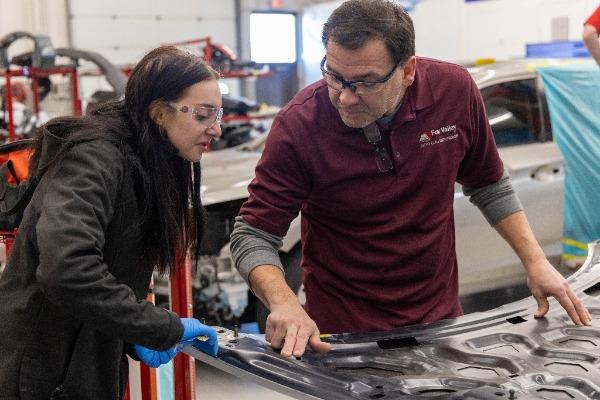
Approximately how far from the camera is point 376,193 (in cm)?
224

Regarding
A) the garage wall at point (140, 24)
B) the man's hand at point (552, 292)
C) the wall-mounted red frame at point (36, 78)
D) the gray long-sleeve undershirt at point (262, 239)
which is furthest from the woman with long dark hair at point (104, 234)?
the garage wall at point (140, 24)

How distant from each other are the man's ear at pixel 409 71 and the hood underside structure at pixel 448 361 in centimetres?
63

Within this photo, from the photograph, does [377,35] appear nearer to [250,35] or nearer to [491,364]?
[491,364]

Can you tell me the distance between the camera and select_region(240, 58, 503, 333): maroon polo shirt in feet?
7.27

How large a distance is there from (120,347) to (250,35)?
1258 centimetres

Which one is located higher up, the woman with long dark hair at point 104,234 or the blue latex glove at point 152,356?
the woman with long dark hair at point 104,234

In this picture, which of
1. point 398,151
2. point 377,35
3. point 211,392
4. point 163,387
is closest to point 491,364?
point 398,151

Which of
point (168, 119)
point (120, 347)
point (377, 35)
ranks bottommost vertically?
point (120, 347)

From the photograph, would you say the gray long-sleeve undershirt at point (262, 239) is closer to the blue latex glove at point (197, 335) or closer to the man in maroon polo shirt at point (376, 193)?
the man in maroon polo shirt at point (376, 193)

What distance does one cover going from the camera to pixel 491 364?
2.05 metres

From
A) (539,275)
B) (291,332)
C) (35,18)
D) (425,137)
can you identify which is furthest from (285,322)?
(35,18)

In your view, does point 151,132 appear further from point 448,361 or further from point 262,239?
point 448,361

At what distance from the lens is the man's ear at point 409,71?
85.0 inches

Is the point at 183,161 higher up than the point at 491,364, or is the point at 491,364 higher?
the point at 183,161
